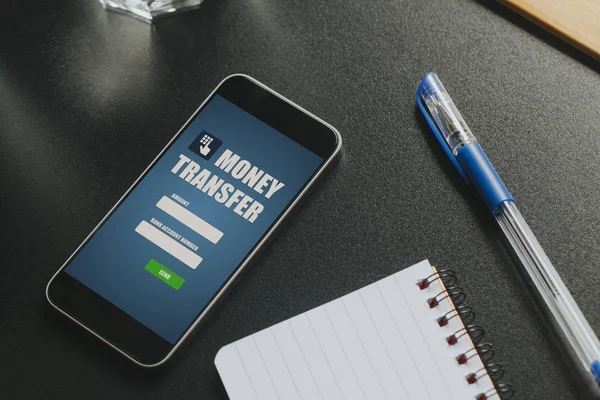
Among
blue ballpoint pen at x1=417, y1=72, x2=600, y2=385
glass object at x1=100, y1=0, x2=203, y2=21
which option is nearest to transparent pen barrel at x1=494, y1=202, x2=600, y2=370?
blue ballpoint pen at x1=417, y1=72, x2=600, y2=385

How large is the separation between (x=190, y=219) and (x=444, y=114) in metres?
0.25

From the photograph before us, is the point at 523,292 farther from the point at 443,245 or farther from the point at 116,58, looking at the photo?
the point at 116,58

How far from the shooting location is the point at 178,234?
62 centimetres

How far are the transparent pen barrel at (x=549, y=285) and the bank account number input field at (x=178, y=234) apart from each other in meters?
0.26

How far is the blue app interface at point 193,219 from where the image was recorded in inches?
23.5

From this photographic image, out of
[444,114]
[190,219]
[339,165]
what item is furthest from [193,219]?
[444,114]

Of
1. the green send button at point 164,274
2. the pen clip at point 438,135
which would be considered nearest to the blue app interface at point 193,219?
the green send button at point 164,274

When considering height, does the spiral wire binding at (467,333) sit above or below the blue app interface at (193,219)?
below

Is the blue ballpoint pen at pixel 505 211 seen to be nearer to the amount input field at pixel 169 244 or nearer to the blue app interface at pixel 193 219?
the blue app interface at pixel 193 219

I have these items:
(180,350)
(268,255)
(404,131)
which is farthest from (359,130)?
(180,350)

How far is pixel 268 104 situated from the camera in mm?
656

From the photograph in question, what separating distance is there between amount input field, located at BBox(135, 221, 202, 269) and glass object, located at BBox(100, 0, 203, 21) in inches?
9.3

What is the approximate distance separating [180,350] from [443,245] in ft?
0.81

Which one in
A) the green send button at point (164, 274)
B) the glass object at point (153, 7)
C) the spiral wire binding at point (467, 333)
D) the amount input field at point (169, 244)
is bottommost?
the spiral wire binding at point (467, 333)
